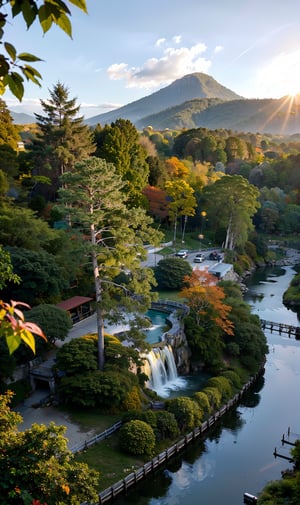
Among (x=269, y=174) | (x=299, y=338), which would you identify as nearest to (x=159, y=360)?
(x=299, y=338)

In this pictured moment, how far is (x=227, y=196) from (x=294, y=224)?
23459mm

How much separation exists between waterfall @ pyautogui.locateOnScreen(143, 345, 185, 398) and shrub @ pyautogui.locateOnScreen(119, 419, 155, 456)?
17.4 ft

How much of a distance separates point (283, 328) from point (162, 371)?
15.7 metres

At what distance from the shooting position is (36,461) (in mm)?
8719

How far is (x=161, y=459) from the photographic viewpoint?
64.8 ft

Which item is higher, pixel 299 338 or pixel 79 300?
pixel 79 300

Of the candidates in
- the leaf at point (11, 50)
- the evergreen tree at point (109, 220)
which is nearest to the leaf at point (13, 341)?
the leaf at point (11, 50)

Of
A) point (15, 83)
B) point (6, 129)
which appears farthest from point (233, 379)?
point (6, 129)

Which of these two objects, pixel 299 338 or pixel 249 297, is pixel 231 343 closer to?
→ pixel 299 338

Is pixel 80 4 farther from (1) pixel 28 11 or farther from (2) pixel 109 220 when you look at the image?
(2) pixel 109 220

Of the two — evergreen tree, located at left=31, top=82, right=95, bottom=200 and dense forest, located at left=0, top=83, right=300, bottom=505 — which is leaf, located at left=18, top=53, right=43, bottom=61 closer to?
dense forest, located at left=0, top=83, right=300, bottom=505

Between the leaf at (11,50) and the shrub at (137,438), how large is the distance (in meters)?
18.9

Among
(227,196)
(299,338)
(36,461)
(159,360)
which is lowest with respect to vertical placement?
(299,338)

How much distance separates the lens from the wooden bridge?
122ft
